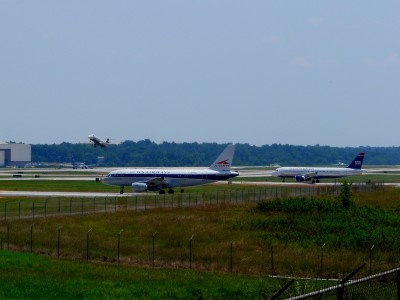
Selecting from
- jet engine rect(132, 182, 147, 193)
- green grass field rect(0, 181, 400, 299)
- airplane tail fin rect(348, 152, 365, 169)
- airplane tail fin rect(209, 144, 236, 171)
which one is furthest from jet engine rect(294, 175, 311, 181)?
green grass field rect(0, 181, 400, 299)

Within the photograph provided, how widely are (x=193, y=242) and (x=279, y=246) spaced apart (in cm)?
472

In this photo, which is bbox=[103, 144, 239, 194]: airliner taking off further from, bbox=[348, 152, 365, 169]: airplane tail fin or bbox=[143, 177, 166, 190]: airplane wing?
bbox=[348, 152, 365, 169]: airplane tail fin

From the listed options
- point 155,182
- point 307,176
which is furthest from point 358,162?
point 155,182

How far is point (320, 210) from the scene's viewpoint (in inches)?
2393

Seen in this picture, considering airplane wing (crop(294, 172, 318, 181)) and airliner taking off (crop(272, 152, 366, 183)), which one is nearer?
airplane wing (crop(294, 172, 318, 181))

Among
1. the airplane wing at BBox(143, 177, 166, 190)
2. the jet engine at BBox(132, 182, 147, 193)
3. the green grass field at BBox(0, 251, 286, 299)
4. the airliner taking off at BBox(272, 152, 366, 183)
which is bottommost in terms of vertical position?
the green grass field at BBox(0, 251, 286, 299)

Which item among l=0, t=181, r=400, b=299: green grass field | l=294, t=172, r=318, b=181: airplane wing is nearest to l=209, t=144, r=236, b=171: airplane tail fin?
l=0, t=181, r=400, b=299: green grass field

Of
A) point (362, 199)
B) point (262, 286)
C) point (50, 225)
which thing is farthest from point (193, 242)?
point (362, 199)

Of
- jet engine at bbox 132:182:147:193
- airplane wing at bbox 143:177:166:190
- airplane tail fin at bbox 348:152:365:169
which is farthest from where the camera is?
airplane tail fin at bbox 348:152:365:169

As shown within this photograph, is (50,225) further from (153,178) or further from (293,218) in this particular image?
(153,178)

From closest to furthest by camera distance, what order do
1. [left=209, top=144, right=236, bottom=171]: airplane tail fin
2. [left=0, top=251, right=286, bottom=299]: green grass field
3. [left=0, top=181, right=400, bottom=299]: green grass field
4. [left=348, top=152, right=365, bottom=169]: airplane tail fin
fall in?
1. [left=0, top=251, right=286, bottom=299]: green grass field
2. [left=0, top=181, right=400, bottom=299]: green grass field
3. [left=209, top=144, right=236, bottom=171]: airplane tail fin
4. [left=348, top=152, right=365, bottom=169]: airplane tail fin

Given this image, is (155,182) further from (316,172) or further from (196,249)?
(196,249)

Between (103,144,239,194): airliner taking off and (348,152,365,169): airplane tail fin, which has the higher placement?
(348,152,365,169): airplane tail fin

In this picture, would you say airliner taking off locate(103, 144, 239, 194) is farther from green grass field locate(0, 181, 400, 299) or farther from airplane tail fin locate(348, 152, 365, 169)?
airplane tail fin locate(348, 152, 365, 169)
